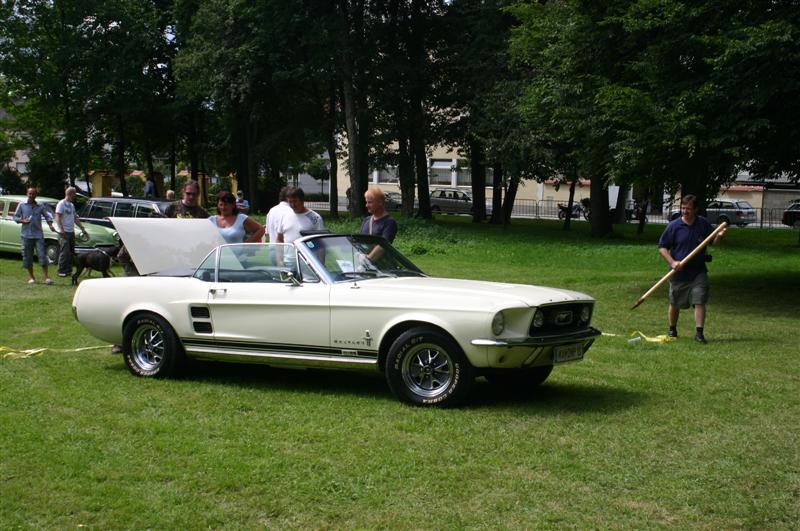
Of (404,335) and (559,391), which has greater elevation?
(404,335)

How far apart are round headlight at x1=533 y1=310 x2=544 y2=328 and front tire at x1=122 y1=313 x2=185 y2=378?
11.5 ft

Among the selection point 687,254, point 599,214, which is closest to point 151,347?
point 687,254

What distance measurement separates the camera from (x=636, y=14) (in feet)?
54.6

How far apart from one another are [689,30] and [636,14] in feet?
3.13

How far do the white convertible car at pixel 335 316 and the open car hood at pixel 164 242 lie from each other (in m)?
0.02

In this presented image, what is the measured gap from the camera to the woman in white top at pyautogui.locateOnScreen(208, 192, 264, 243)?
10.6 metres

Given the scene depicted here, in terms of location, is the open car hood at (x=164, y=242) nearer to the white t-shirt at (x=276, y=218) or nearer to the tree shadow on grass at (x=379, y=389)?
the white t-shirt at (x=276, y=218)

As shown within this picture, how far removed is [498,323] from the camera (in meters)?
7.49

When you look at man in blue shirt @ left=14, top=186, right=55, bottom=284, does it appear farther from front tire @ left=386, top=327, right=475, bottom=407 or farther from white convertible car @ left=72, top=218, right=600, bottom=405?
front tire @ left=386, top=327, right=475, bottom=407

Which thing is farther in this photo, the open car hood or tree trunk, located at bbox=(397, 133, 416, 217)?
tree trunk, located at bbox=(397, 133, 416, 217)

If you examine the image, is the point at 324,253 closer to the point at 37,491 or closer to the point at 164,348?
the point at 164,348

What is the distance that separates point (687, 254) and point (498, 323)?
5332 millimetres

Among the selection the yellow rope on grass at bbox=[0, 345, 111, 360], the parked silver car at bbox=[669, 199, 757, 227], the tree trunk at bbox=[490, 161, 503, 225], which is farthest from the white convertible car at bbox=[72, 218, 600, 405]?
the parked silver car at bbox=[669, 199, 757, 227]

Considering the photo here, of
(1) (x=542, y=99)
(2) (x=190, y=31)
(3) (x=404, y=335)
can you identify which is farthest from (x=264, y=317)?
(2) (x=190, y=31)
